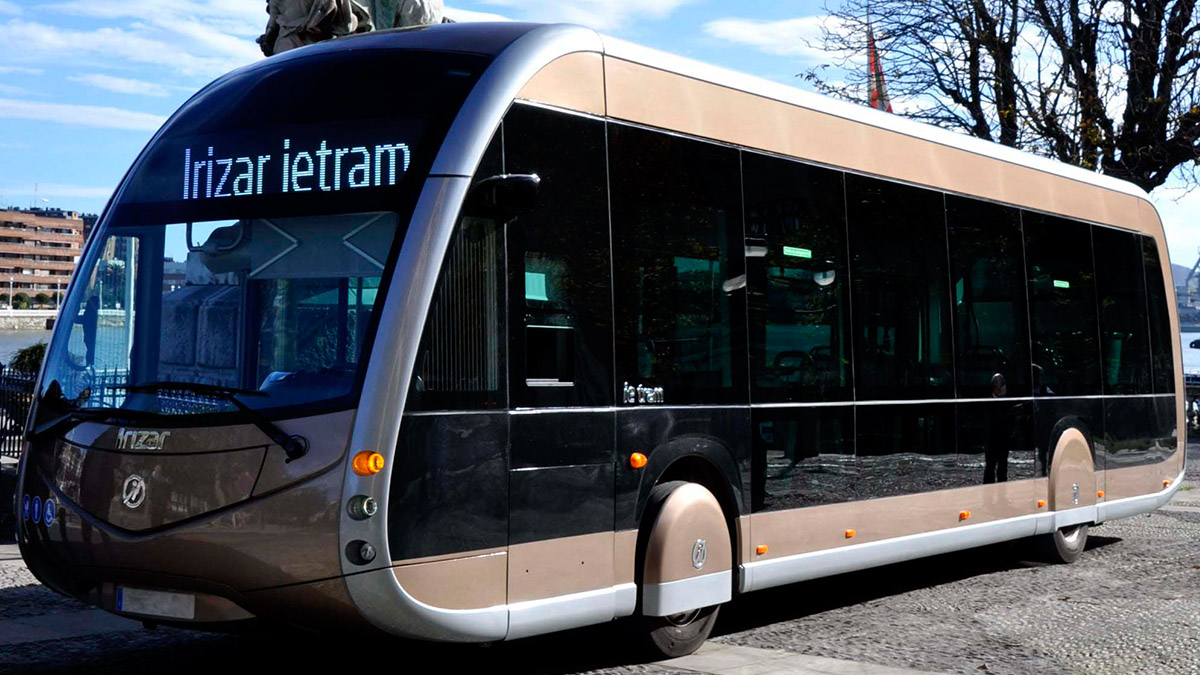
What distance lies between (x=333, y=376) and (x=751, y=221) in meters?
3.19

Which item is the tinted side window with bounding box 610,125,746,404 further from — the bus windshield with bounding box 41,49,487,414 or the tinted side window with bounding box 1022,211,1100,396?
the tinted side window with bounding box 1022,211,1100,396

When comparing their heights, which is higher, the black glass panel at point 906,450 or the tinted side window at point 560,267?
the tinted side window at point 560,267

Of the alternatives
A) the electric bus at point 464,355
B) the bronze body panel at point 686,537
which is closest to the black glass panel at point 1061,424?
the electric bus at point 464,355

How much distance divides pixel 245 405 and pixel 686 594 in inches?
105

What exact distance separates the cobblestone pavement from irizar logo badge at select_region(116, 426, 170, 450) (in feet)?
4.70

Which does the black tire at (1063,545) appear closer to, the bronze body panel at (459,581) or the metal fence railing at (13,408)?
the bronze body panel at (459,581)

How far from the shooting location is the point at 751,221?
887 centimetres

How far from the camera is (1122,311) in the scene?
1376 centimetres

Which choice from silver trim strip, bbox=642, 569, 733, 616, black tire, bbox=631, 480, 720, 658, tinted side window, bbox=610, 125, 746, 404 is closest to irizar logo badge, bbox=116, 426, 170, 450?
tinted side window, bbox=610, 125, 746, 404

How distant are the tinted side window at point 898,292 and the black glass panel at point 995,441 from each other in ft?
1.42

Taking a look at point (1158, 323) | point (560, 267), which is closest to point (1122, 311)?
point (1158, 323)

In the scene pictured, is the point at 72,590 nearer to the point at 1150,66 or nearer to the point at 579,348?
the point at 579,348

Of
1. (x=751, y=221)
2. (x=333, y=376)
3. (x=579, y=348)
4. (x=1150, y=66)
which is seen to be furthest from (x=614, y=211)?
(x=1150, y=66)

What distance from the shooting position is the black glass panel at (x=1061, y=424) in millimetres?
12039
